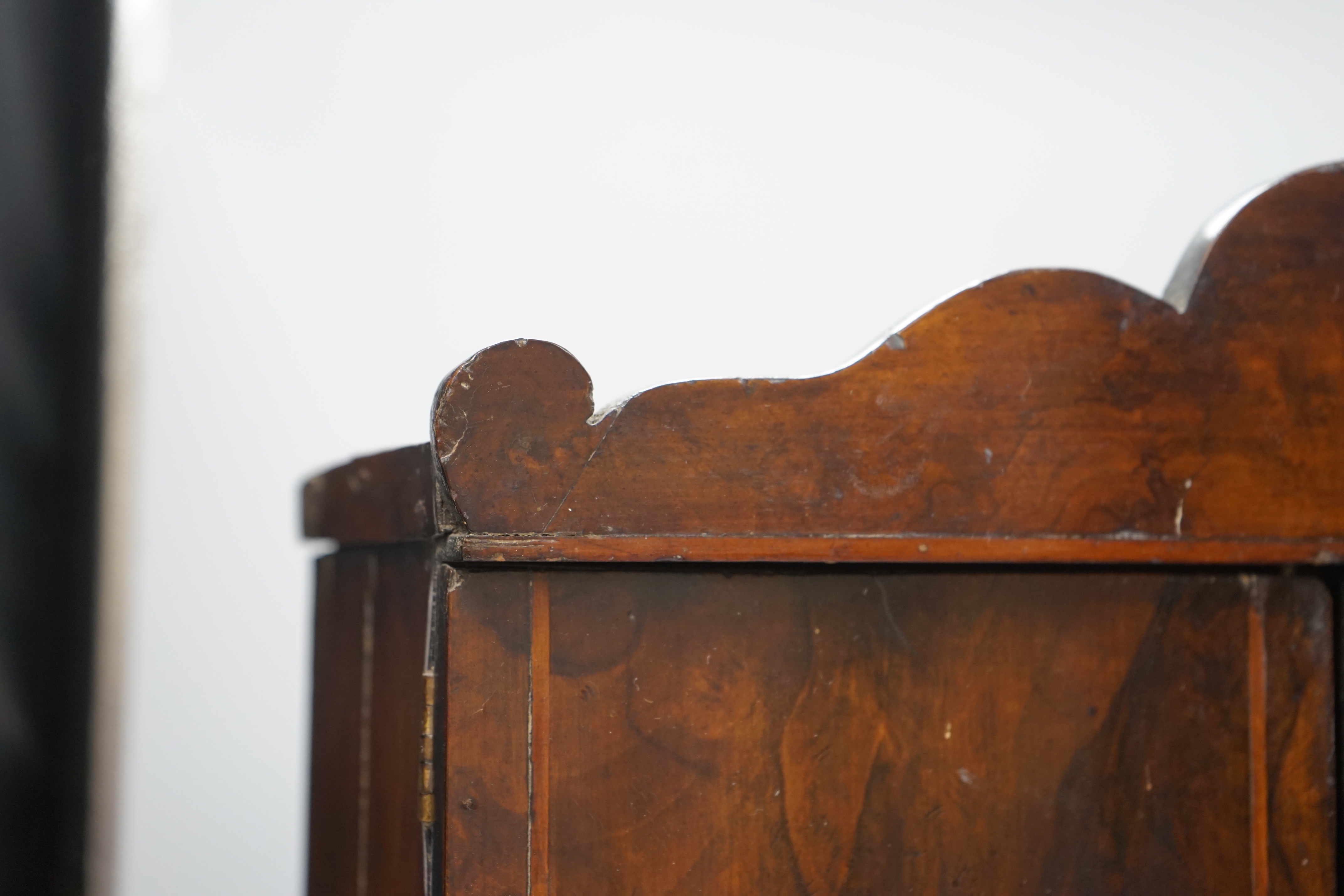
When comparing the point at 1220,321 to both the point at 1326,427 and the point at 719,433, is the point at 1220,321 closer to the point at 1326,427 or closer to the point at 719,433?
the point at 1326,427

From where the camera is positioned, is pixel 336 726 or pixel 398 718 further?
pixel 336 726

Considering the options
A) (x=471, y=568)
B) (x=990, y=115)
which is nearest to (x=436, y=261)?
(x=990, y=115)

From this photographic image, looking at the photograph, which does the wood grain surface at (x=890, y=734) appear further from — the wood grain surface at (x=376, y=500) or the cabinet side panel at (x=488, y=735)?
the wood grain surface at (x=376, y=500)

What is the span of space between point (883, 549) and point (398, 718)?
351 millimetres

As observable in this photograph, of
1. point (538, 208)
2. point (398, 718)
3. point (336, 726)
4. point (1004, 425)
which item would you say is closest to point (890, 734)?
point (1004, 425)

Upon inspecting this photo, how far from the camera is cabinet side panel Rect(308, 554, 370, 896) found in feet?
2.77

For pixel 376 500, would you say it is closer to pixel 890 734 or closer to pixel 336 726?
pixel 336 726

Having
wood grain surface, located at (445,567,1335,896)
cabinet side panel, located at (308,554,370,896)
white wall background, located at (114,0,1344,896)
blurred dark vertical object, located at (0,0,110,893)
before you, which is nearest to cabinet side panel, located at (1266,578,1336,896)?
wood grain surface, located at (445,567,1335,896)

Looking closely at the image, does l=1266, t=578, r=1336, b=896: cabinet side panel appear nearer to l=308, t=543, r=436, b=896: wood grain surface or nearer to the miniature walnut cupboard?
the miniature walnut cupboard

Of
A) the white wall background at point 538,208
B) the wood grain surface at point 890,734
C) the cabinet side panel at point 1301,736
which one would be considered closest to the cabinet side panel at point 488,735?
the wood grain surface at point 890,734

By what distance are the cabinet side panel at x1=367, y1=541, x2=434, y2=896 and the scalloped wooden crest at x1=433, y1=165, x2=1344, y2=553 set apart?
119 millimetres

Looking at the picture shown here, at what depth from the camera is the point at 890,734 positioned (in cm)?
60

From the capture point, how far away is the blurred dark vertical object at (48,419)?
1219 mm

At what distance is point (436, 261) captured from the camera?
1414mm
